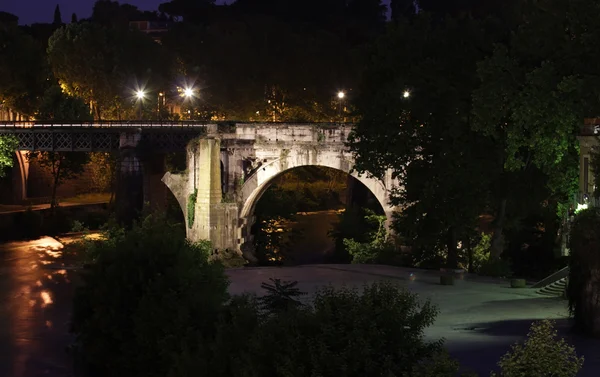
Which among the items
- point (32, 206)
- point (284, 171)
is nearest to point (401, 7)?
point (32, 206)

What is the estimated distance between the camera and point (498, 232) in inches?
1599

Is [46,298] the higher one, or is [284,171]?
[284,171]

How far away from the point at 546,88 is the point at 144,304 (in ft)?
44.3

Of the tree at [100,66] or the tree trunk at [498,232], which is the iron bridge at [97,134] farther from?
the tree trunk at [498,232]

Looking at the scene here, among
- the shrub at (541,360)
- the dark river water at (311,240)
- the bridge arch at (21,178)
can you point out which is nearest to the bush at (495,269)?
the dark river water at (311,240)

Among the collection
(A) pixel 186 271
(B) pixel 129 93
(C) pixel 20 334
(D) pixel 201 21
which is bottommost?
(C) pixel 20 334

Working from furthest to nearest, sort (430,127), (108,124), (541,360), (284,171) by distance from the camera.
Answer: (108,124)
(284,171)
(430,127)
(541,360)

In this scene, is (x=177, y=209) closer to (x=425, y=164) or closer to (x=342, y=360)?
(x=425, y=164)

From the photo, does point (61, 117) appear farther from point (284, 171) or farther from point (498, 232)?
point (498, 232)

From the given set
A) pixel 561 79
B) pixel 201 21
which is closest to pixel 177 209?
pixel 561 79

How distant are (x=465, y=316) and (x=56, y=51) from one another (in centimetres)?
6041

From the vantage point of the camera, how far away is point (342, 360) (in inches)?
631

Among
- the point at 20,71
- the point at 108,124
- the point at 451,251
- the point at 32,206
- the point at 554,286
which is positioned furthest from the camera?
the point at 20,71

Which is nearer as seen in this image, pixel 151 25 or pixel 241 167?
pixel 241 167
